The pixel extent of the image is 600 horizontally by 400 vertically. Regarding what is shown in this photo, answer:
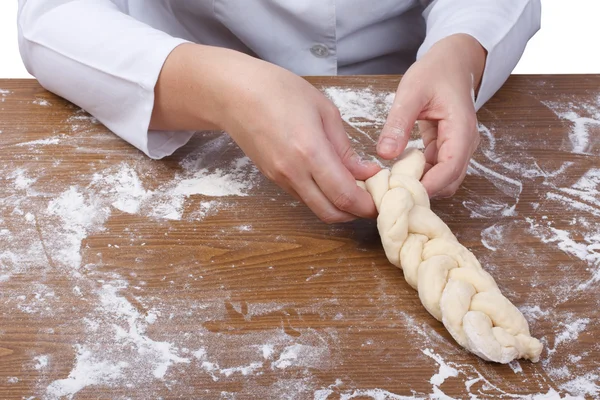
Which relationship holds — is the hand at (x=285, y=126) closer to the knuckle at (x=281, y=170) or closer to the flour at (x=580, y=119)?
the knuckle at (x=281, y=170)

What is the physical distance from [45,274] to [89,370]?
224mm

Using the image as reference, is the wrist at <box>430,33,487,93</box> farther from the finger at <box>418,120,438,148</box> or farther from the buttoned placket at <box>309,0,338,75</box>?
the buttoned placket at <box>309,0,338,75</box>

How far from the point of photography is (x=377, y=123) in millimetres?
1446

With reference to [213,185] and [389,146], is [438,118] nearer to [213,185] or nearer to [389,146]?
[389,146]

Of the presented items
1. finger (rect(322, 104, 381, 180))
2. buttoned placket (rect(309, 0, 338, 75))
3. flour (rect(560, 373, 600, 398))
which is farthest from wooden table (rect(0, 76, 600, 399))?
buttoned placket (rect(309, 0, 338, 75))

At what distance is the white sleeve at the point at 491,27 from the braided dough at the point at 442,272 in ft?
1.21

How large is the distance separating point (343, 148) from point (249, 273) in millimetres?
253

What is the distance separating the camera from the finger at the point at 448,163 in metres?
1.17

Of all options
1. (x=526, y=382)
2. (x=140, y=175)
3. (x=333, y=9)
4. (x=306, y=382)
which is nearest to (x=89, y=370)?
(x=306, y=382)

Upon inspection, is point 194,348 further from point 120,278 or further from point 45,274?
point 45,274

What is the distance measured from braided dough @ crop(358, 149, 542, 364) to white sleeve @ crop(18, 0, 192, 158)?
0.46 m

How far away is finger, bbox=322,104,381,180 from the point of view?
114 cm

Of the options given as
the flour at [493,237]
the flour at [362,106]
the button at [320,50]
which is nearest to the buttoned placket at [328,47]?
the button at [320,50]

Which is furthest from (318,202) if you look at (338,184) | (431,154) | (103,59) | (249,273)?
(103,59)
